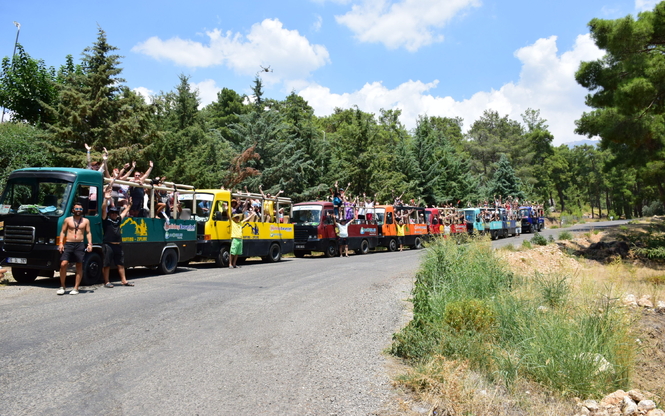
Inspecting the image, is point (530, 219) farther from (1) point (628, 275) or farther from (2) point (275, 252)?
(2) point (275, 252)

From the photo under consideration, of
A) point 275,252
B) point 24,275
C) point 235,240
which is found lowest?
point 24,275

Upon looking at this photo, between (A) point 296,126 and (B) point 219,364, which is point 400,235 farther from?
(B) point 219,364

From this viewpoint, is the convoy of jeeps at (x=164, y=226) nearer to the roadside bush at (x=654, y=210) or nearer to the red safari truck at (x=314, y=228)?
the red safari truck at (x=314, y=228)

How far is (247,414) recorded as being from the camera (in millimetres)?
4559

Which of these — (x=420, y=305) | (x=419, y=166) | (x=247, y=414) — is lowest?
(x=247, y=414)

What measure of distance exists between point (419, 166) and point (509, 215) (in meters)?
9.58

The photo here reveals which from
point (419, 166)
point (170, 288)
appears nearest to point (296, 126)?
point (419, 166)

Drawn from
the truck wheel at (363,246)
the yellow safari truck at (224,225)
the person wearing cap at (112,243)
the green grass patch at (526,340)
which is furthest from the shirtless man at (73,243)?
the truck wheel at (363,246)

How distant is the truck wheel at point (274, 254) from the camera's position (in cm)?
1975

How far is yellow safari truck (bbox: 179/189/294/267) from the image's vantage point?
16.6 meters

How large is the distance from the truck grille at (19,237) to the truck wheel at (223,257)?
21.4 feet

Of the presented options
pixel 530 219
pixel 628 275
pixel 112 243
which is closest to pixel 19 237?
pixel 112 243

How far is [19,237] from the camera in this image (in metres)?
11.2

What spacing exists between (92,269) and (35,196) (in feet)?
6.94
